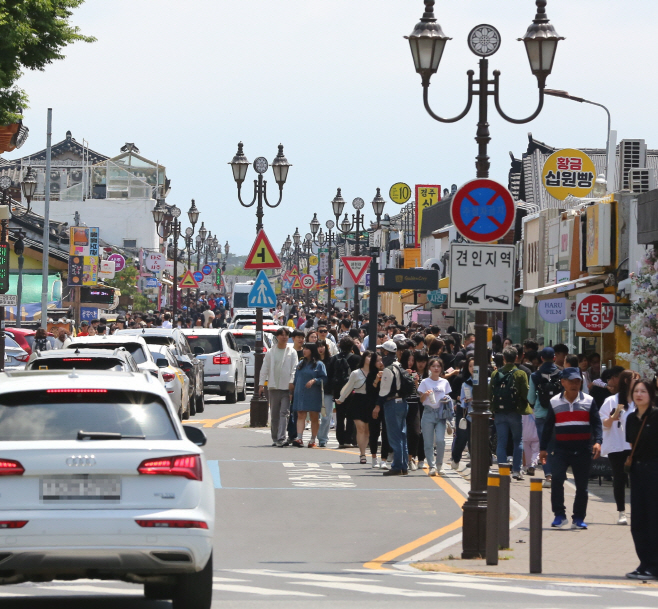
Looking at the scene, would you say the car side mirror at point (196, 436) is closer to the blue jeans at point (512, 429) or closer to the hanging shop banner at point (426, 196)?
the blue jeans at point (512, 429)

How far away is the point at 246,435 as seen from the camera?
2338cm

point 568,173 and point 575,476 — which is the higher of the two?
point 568,173

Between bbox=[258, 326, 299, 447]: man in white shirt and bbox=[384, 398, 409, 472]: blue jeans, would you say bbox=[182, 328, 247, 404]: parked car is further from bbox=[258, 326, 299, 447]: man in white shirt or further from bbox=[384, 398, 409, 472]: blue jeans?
bbox=[384, 398, 409, 472]: blue jeans

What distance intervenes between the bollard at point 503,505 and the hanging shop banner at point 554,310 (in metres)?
17.8

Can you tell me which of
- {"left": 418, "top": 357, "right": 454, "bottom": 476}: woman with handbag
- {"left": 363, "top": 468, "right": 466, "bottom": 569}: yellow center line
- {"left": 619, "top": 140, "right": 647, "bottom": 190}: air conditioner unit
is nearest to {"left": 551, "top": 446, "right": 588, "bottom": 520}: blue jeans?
{"left": 363, "top": 468, "right": 466, "bottom": 569}: yellow center line

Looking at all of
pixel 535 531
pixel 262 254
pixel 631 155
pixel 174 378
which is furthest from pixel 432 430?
pixel 631 155

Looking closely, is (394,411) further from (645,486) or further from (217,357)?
(217,357)

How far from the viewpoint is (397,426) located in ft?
57.9

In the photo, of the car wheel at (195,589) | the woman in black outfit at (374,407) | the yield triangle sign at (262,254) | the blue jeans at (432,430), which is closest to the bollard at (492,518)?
the car wheel at (195,589)

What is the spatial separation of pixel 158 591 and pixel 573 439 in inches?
257

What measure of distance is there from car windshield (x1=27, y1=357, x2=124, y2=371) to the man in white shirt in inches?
261

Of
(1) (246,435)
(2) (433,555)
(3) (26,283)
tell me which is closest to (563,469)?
(2) (433,555)

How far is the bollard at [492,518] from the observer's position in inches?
432

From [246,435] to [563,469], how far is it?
10.3 meters
